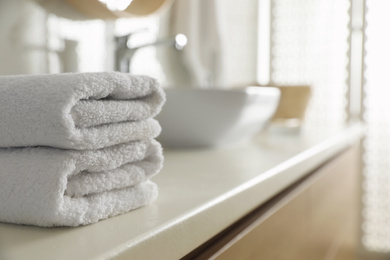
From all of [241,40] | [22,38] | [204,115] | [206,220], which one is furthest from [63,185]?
[241,40]

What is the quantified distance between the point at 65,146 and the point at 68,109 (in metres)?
0.03

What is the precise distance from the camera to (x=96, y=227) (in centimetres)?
44

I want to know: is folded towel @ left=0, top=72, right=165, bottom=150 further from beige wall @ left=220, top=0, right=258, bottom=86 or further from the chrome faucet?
beige wall @ left=220, top=0, right=258, bottom=86

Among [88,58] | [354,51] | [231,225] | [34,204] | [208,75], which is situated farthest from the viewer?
[354,51]

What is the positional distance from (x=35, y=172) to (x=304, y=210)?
66 centimetres

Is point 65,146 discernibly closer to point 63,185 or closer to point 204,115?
point 63,185

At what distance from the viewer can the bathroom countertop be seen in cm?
38

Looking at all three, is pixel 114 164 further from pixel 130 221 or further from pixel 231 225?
pixel 231 225

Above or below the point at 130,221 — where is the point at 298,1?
above

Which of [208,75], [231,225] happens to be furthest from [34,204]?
[208,75]

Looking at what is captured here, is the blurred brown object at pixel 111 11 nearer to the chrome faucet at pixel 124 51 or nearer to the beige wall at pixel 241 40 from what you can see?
the chrome faucet at pixel 124 51

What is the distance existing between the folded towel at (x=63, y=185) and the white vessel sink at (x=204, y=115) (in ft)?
1.70

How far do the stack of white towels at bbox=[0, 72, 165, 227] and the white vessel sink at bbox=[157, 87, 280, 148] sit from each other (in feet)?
1.69

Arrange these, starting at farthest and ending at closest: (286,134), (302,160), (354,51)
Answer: (354,51) < (286,134) < (302,160)
